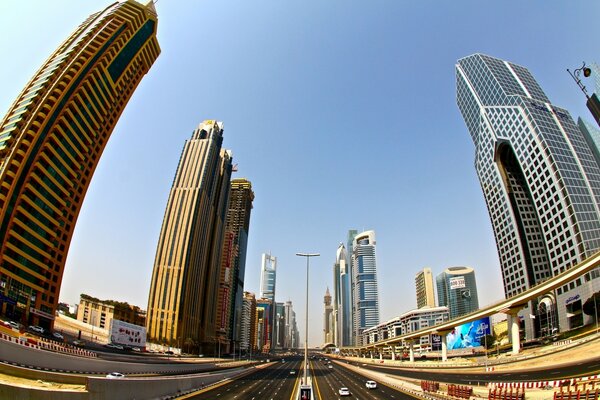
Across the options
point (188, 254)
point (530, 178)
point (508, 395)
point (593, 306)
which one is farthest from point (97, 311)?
point (530, 178)

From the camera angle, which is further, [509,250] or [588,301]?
[509,250]

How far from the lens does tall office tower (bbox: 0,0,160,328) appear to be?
223 ft

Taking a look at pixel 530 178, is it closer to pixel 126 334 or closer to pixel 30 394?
pixel 126 334

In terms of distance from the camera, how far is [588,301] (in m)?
87.1

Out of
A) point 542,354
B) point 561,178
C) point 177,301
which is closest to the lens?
point 542,354

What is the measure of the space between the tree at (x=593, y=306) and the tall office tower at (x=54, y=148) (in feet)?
392

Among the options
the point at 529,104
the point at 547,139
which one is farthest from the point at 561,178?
the point at 529,104

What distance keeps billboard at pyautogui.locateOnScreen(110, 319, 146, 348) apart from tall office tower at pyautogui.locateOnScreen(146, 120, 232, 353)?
48867 mm

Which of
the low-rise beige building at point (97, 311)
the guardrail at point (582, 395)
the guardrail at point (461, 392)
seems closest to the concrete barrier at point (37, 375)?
the guardrail at point (461, 392)

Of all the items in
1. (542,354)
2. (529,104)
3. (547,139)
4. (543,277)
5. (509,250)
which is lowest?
(542,354)

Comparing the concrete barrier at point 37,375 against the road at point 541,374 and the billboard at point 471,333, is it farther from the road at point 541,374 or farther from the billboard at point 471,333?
the billboard at point 471,333

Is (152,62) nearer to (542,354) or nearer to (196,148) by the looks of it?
(196,148)

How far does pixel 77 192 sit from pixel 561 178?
132959 mm

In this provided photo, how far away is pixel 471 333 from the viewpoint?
106 m
